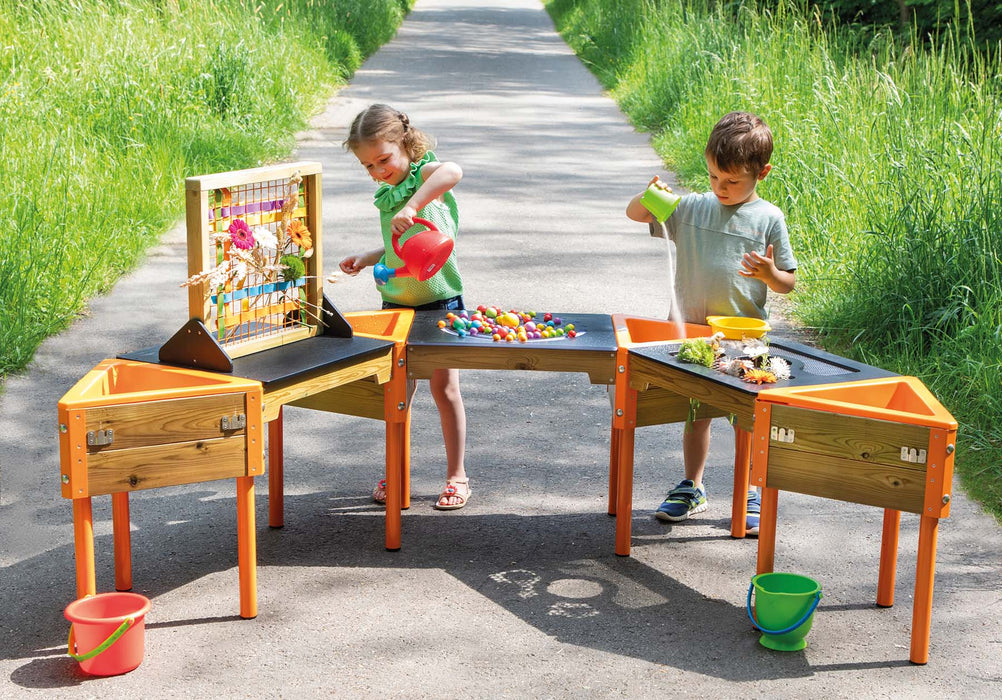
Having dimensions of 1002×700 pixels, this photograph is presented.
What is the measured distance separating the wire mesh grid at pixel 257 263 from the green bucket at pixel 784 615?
160 cm

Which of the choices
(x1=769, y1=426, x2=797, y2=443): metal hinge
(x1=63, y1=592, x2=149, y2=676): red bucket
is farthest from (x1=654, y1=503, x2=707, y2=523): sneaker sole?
(x1=63, y1=592, x2=149, y2=676): red bucket

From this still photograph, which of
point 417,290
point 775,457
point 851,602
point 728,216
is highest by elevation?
point 728,216

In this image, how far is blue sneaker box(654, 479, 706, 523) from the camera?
13.4 ft

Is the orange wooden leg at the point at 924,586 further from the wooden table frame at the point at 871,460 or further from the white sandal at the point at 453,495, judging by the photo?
the white sandal at the point at 453,495

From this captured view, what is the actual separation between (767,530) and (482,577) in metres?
0.87

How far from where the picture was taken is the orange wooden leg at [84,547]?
10.3 feet

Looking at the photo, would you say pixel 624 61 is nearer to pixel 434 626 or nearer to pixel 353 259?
pixel 353 259

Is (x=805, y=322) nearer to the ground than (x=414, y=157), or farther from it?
nearer to the ground

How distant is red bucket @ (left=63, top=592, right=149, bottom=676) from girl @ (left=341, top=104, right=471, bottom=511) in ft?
4.28

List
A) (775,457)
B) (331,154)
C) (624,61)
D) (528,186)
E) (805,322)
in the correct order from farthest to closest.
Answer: (624,61) → (331,154) → (528,186) → (805,322) → (775,457)

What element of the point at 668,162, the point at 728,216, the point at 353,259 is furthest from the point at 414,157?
the point at 668,162

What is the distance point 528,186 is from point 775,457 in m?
6.87

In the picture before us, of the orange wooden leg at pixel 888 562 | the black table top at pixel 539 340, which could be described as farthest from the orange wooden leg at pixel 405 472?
the orange wooden leg at pixel 888 562

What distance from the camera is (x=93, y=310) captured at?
256 inches
